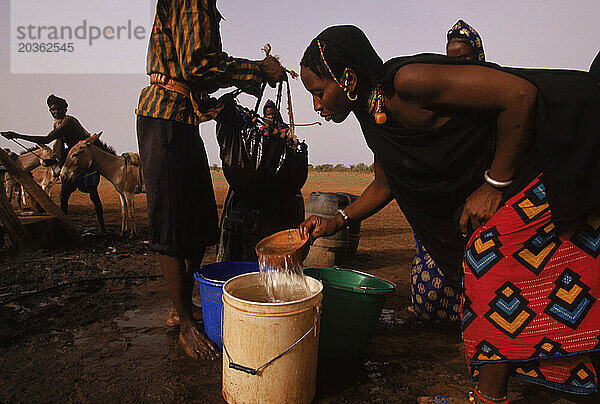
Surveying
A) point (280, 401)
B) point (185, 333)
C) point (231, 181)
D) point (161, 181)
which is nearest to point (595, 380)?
point (280, 401)

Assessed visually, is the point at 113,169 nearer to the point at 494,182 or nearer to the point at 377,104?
the point at 377,104

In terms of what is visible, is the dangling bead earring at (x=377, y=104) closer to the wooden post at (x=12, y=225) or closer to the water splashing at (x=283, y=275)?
the water splashing at (x=283, y=275)

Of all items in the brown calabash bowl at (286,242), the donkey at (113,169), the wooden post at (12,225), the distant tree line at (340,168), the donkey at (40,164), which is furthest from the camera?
the distant tree line at (340,168)

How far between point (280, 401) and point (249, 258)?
1930 millimetres

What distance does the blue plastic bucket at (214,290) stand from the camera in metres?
2.31

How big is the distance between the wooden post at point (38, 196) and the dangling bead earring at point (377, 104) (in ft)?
17.9

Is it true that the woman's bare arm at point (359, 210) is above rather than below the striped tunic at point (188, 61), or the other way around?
below

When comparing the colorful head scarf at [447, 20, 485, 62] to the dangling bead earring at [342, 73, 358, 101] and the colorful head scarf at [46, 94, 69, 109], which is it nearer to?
the dangling bead earring at [342, 73, 358, 101]

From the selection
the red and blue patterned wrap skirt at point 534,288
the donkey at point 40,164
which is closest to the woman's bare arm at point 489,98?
the red and blue patterned wrap skirt at point 534,288

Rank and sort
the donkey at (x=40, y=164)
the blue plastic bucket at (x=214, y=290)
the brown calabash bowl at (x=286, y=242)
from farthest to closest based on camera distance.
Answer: the donkey at (x=40, y=164) → the blue plastic bucket at (x=214, y=290) → the brown calabash bowl at (x=286, y=242)

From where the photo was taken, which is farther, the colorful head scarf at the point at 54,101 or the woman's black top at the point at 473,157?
the colorful head scarf at the point at 54,101

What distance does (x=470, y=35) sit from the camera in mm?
3229

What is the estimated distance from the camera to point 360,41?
5.90 feet

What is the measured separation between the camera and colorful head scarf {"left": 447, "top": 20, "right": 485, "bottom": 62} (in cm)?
322
